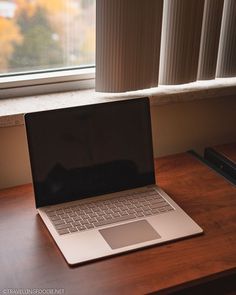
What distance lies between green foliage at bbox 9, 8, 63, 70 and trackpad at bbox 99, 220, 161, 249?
1.99 feet

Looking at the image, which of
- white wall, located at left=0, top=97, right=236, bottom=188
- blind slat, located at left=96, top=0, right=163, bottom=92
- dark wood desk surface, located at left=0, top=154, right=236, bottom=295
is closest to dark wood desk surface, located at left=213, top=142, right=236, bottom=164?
white wall, located at left=0, top=97, right=236, bottom=188

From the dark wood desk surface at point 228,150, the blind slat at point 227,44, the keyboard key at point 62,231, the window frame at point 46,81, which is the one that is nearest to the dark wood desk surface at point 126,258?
the keyboard key at point 62,231

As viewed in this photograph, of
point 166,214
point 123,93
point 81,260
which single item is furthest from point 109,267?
point 123,93

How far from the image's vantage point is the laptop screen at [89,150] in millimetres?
1230

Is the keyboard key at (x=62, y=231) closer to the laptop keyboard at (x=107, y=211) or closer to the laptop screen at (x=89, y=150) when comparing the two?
the laptop keyboard at (x=107, y=211)

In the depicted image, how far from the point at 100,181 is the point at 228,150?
51cm

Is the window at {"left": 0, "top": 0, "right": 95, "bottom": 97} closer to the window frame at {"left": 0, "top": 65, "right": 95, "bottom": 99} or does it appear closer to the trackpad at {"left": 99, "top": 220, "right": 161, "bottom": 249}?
the window frame at {"left": 0, "top": 65, "right": 95, "bottom": 99}

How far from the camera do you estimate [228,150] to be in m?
1.62

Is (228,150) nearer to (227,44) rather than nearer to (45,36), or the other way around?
(227,44)

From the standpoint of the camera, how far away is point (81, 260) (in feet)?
3.52

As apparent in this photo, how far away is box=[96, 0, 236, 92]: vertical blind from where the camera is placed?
55.3 inches

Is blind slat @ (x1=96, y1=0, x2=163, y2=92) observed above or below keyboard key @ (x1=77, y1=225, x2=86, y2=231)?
above

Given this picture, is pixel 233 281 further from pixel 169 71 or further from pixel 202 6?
pixel 202 6

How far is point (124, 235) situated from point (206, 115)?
26.3 inches
